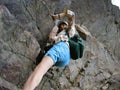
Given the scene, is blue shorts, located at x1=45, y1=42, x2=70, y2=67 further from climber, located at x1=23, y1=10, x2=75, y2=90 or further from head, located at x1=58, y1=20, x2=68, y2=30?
head, located at x1=58, y1=20, x2=68, y2=30

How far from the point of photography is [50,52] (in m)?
10.1

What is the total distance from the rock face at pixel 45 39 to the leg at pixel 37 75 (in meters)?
2.07

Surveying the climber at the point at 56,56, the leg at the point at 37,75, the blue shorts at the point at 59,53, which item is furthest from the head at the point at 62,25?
the leg at the point at 37,75

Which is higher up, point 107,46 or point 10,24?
point 10,24

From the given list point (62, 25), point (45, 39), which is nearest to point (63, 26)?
point (62, 25)

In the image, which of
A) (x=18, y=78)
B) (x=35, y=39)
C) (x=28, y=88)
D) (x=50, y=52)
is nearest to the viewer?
(x=28, y=88)

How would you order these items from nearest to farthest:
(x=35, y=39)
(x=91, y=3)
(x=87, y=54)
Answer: (x=35, y=39), (x=87, y=54), (x=91, y=3)

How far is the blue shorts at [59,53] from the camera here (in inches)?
400

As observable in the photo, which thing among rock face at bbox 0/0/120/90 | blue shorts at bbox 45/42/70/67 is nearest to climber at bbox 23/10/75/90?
blue shorts at bbox 45/42/70/67

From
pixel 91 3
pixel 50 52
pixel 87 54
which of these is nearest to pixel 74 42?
pixel 50 52

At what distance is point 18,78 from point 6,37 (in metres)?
1.60

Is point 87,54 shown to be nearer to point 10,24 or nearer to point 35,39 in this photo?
point 35,39

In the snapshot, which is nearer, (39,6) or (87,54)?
(39,6)

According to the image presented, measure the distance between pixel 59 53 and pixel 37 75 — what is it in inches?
53.6
